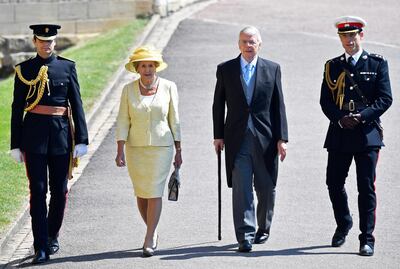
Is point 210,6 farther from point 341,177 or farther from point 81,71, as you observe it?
point 341,177

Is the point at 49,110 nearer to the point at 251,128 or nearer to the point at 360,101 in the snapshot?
the point at 251,128

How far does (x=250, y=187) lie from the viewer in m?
10.8

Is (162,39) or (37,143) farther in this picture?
(162,39)

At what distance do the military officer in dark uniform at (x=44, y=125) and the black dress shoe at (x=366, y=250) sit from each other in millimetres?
2442

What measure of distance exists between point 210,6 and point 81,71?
23.7ft

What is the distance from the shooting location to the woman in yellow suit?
34.8ft

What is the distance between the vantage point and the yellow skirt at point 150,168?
10648 millimetres

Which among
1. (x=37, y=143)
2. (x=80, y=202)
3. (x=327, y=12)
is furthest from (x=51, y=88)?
(x=327, y=12)

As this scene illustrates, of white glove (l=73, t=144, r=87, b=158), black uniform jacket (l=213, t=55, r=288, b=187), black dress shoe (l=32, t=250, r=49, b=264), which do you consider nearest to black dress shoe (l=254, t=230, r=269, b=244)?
black uniform jacket (l=213, t=55, r=288, b=187)

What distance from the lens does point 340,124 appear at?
420 inches

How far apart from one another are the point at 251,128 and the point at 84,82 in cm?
869

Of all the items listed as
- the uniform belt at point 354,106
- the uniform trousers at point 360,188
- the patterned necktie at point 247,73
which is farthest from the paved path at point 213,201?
the patterned necktie at point 247,73

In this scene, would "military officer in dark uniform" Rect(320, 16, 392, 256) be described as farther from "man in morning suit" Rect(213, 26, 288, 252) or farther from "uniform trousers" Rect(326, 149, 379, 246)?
"man in morning suit" Rect(213, 26, 288, 252)

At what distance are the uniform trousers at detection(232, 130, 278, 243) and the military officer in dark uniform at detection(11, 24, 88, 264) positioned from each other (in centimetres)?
134
